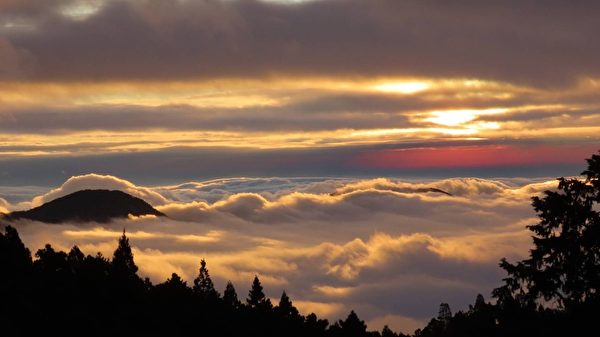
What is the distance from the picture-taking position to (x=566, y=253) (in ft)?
127

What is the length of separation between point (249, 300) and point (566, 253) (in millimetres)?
94314

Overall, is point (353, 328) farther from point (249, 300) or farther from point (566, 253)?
point (566, 253)

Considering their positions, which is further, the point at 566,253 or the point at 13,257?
the point at 13,257

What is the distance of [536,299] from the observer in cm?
3906

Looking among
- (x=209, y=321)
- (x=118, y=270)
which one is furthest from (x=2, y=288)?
(x=209, y=321)

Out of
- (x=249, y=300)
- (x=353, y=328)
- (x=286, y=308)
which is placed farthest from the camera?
(x=249, y=300)

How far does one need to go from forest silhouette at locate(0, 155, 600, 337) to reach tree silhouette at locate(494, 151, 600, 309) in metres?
0.05

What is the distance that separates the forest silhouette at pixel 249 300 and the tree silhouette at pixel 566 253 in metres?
0.05

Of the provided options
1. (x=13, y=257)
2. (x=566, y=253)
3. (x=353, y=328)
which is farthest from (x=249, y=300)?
(x=566, y=253)

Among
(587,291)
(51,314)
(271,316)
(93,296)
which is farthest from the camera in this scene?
(271,316)

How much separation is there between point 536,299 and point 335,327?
236 feet

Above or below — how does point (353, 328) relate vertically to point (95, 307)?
below

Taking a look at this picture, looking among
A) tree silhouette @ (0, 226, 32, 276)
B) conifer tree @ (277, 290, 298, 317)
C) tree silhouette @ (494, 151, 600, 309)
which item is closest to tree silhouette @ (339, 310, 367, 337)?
conifer tree @ (277, 290, 298, 317)

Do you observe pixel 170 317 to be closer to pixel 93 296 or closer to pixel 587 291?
pixel 93 296
